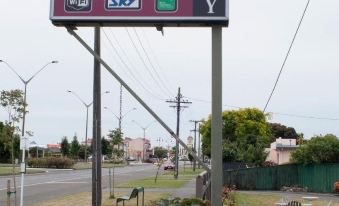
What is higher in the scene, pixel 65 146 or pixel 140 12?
pixel 140 12

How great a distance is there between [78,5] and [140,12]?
77 cm

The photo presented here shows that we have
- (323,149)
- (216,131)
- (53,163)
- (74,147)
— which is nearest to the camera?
(216,131)

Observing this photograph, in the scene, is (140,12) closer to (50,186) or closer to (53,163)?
(50,186)

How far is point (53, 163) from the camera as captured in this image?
8369 centimetres

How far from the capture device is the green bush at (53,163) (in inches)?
3260

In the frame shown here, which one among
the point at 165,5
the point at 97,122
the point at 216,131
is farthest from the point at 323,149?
the point at 165,5

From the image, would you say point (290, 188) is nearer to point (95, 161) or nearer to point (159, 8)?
point (95, 161)

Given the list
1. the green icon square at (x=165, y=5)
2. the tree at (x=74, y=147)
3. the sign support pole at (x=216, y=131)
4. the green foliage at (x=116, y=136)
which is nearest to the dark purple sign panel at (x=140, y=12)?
the green icon square at (x=165, y=5)

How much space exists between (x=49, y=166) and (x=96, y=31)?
70319mm

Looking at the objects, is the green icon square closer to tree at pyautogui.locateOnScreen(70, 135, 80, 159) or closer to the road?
the road

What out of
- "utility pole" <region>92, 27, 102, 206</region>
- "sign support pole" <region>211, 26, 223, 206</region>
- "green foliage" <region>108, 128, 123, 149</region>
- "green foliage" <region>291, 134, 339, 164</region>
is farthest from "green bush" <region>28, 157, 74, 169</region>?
"sign support pole" <region>211, 26, 223, 206</region>

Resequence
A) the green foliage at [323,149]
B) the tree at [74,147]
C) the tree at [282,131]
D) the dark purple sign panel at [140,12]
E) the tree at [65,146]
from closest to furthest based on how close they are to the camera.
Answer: the dark purple sign panel at [140,12]
the green foliage at [323,149]
the tree at [282,131]
the tree at [74,147]
the tree at [65,146]

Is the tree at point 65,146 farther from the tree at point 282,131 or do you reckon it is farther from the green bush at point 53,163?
the tree at point 282,131

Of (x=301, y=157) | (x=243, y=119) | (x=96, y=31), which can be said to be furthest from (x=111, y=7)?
(x=243, y=119)
